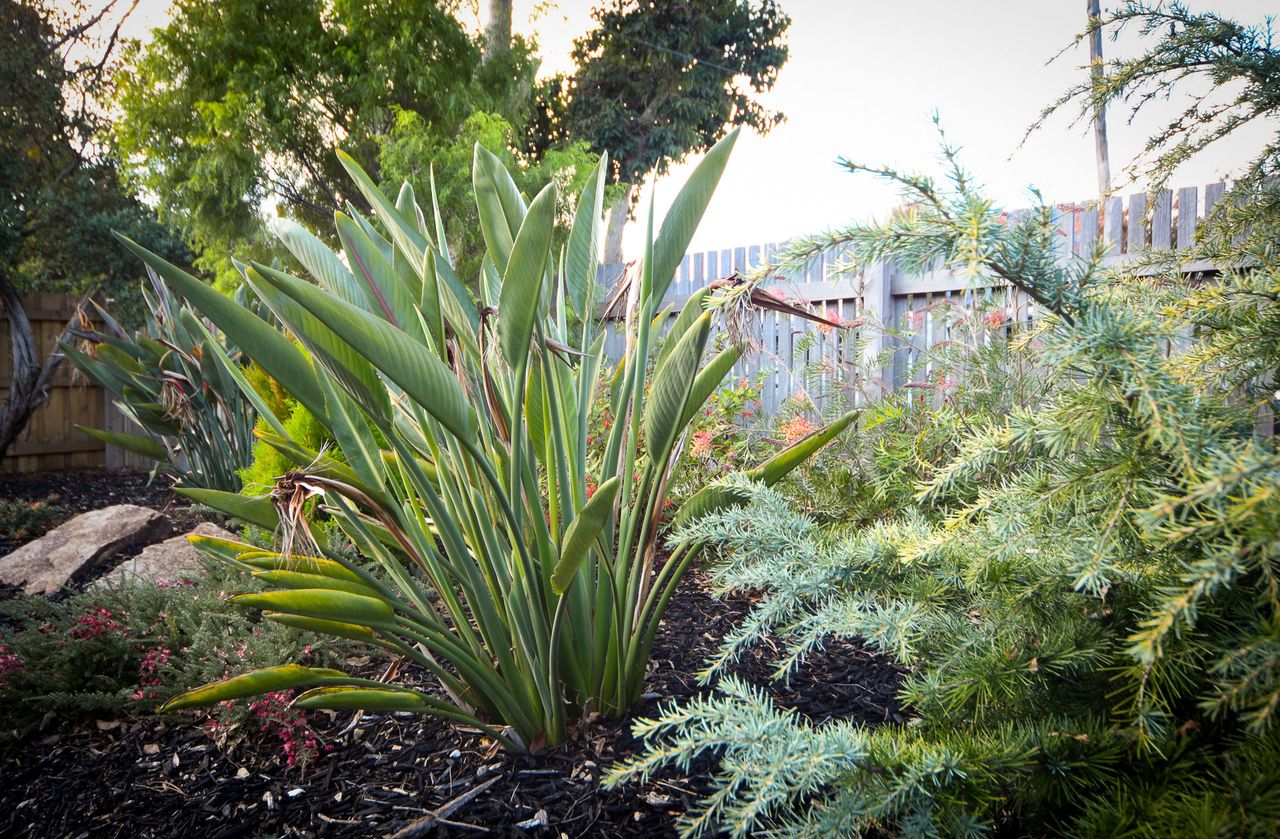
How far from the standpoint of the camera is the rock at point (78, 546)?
387 centimetres

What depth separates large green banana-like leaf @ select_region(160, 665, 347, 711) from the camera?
4.16 feet

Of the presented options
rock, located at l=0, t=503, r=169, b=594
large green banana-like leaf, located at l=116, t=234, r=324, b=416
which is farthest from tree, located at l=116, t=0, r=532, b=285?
large green banana-like leaf, located at l=116, t=234, r=324, b=416

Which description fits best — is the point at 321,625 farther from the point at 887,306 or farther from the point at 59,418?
the point at 59,418

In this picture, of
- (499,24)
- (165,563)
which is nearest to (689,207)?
(165,563)

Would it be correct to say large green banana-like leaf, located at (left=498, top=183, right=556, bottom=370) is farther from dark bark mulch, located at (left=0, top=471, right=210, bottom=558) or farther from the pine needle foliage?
dark bark mulch, located at (left=0, top=471, right=210, bottom=558)

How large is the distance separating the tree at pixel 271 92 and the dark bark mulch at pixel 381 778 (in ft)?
27.3

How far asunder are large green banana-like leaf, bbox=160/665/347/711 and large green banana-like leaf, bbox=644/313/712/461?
29.2 inches

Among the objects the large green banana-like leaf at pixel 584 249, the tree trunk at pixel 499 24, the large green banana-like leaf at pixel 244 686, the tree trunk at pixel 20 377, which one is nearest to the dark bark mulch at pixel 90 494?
the tree trunk at pixel 20 377

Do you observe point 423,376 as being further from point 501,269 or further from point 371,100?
point 371,100

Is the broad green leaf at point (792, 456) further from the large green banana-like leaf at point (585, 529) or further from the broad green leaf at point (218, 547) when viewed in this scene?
the broad green leaf at point (218, 547)

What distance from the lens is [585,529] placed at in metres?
1.27

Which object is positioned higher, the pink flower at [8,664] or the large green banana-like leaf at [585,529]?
the large green banana-like leaf at [585,529]

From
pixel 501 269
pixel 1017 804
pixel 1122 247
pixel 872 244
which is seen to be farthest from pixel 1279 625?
pixel 1122 247

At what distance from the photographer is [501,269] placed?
168 cm
